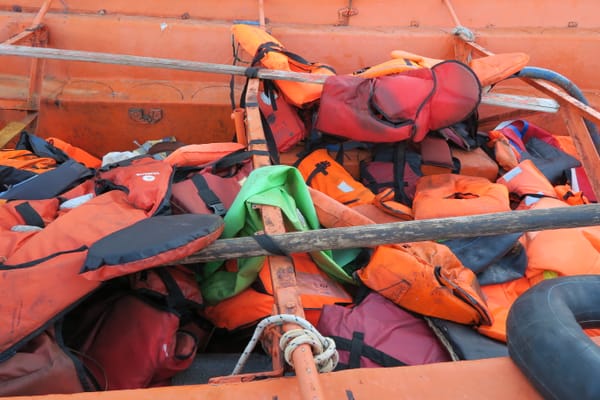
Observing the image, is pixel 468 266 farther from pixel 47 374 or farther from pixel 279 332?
pixel 47 374

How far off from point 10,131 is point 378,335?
261 centimetres

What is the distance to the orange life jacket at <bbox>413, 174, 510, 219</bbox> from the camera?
2156mm

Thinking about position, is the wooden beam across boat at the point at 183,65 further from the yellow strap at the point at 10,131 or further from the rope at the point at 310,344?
the rope at the point at 310,344

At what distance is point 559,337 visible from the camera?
960 mm

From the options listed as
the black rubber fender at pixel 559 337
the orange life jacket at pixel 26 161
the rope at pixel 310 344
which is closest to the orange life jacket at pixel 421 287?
the black rubber fender at pixel 559 337

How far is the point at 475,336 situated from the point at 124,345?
4.26 ft

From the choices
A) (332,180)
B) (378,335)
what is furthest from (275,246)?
(332,180)

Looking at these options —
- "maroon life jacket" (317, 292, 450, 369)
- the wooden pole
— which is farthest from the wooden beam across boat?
"maroon life jacket" (317, 292, 450, 369)

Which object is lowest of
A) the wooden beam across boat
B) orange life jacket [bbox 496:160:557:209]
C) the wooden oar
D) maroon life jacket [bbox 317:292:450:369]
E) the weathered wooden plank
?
maroon life jacket [bbox 317:292:450:369]

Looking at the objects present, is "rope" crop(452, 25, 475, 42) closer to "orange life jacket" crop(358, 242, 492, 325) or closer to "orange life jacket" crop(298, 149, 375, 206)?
"orange life jacket" crop(298, 149, 375, 206)

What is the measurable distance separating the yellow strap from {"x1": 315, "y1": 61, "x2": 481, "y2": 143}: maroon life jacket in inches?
76.6

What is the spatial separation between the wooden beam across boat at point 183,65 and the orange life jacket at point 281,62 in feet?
0.20

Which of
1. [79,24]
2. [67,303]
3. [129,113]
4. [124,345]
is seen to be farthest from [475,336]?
[79,24]

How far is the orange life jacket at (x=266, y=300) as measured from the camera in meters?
1.67
